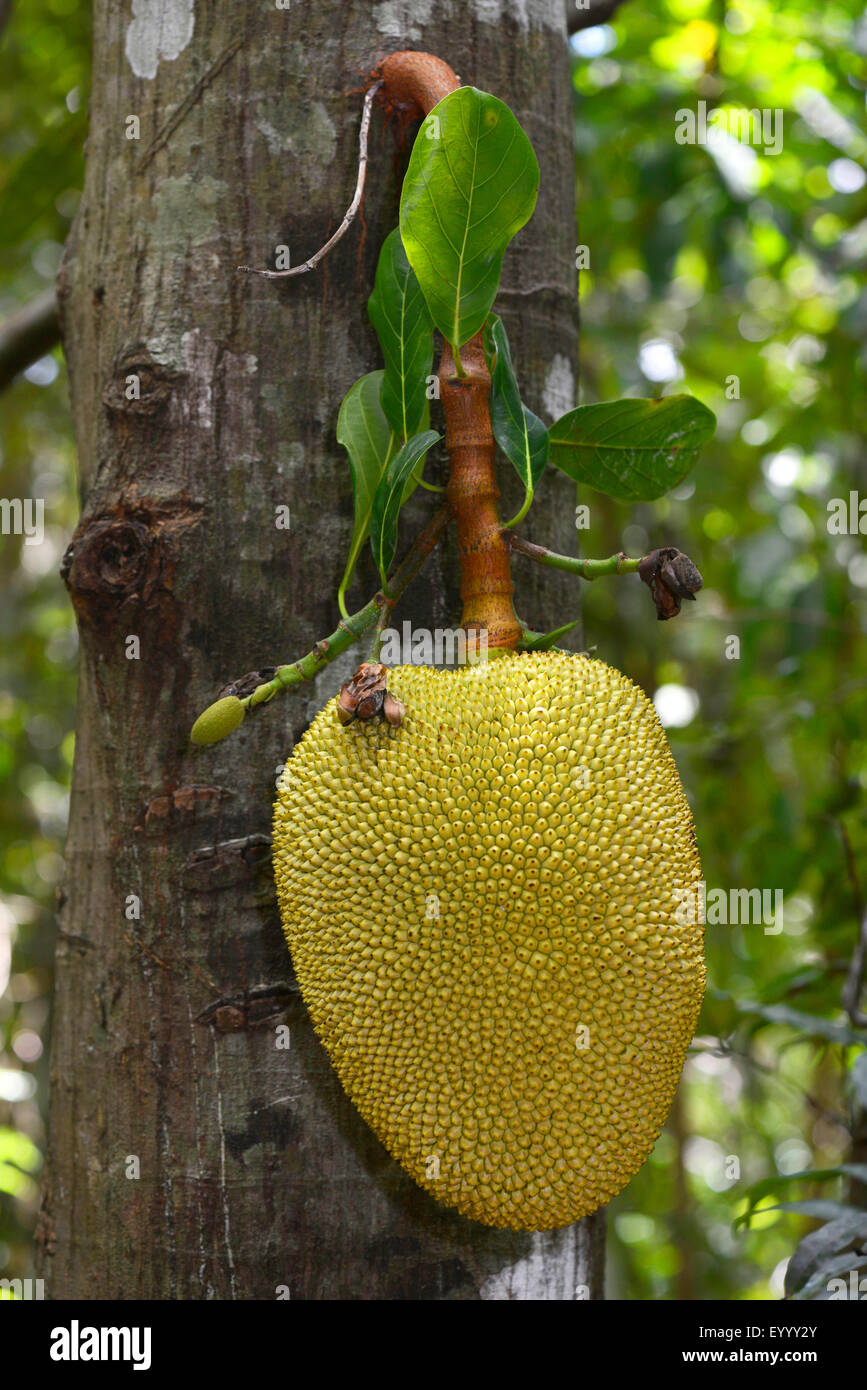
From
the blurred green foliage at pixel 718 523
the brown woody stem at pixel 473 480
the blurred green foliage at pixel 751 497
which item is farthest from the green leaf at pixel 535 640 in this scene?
the blurred green foliage at pixel 751 497

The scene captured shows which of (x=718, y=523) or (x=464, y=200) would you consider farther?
(x=718, y=523)

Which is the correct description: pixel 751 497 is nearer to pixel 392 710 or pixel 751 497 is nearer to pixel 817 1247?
pixel 817 1247

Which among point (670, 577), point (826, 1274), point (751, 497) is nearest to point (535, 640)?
point (670, 577)

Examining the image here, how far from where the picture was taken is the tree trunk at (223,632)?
0.74 m

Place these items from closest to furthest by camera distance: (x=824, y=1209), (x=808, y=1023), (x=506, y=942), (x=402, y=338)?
1. (x=506, y=942)
2. (x=402, y=338)
3. (x=824, y=1209)
4. (x=808, y=1023)

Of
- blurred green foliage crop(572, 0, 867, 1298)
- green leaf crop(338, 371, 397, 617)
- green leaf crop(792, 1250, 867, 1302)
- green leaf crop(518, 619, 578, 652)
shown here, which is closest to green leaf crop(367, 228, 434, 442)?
green leaf crop(338, 371, 397, 617)

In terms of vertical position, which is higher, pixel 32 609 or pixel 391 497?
pixel 32 609

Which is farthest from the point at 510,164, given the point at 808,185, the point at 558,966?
the point at 808,185

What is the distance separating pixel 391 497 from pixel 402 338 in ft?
0.37

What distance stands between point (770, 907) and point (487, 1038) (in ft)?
3.08

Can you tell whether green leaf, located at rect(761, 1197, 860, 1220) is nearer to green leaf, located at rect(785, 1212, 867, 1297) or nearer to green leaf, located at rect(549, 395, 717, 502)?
green leaf, located at rect(785, 1212, 867, 1297)

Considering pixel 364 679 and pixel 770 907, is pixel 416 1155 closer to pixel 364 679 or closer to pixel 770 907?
pixel 364 679

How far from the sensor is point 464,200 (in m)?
0.69

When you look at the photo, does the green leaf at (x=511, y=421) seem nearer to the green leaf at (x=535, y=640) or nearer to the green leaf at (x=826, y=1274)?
the green leaf at (x=535, y=640)
